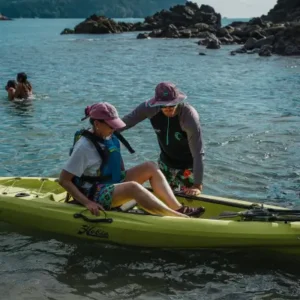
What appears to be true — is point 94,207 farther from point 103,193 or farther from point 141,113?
point 141,113

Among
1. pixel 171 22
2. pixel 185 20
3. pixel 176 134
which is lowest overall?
pixel 176 134

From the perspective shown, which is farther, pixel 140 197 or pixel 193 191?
pixel 193 191

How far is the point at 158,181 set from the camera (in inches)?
253

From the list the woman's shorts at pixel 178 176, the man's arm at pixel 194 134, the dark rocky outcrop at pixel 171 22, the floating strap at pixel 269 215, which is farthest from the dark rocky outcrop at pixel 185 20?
the floating strap at pixel 269 215

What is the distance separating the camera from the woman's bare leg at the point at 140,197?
6.16 m

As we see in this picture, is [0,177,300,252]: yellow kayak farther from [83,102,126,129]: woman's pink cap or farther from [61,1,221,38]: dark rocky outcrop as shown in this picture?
[61,1,221,38]: dark rocky outcrop

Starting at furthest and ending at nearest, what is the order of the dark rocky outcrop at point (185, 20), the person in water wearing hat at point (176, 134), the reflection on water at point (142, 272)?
the dark rocky outcrop at point (185, 20)
the person in water wearing hat at point (176, 134)
the reflection on water at point (142, 272)

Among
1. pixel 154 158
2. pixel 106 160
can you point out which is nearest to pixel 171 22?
pixel 154 158

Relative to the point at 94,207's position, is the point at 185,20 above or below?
above

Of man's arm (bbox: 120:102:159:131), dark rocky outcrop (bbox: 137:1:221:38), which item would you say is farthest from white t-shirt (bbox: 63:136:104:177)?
dark rocky outcrop (bbox: 137:1:221:38)

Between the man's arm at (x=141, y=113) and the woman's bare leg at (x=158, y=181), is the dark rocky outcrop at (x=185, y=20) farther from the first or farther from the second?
the woman's bare leg at (x=158, y=181)

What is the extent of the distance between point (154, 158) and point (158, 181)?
15.6ft

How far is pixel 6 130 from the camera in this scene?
44.6 feet

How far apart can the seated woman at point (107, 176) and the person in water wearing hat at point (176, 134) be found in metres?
0.41
